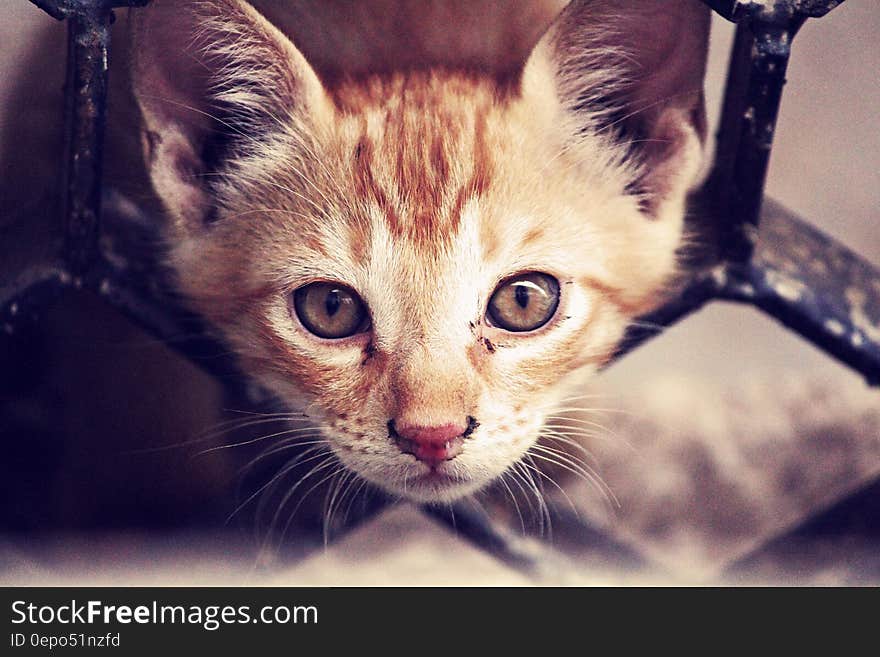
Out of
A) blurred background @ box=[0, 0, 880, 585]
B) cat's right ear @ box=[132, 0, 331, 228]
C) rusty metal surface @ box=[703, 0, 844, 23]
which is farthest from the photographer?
blurred background @ box=[0, 0, 880, 585]

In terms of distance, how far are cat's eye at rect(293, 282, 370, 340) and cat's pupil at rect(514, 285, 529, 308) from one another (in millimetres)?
138

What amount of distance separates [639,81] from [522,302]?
0.76 ft

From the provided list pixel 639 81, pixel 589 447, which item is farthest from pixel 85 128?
pixel 589 447

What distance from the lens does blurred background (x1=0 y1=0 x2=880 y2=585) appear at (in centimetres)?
104

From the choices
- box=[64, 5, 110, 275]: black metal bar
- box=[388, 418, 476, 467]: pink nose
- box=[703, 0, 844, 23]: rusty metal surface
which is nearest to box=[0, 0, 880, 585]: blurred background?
box=[64, 5, 110, 275]: black metal bar

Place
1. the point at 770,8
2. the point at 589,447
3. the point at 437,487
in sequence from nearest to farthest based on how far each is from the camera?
the point at 770,8 < the point at 437,487 < the point at 589,447

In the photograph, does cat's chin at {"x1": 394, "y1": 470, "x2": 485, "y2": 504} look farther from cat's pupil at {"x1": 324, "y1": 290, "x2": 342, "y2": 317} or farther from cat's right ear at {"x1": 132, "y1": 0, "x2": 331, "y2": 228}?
cat's right ear at {"x1": 132, "y1": 0, "x2": 331, "y2": 228}

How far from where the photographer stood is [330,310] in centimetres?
88

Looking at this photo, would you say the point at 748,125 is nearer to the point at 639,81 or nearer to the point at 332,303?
the point at 639,81

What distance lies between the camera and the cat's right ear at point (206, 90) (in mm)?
824

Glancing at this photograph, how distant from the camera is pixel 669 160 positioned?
0.91 meters

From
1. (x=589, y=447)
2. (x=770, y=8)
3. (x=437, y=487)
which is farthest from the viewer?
(x=589, y=447)

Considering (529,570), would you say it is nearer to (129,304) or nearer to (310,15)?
(129,304)

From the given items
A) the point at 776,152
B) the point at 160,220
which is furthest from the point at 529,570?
the point at 776,152
